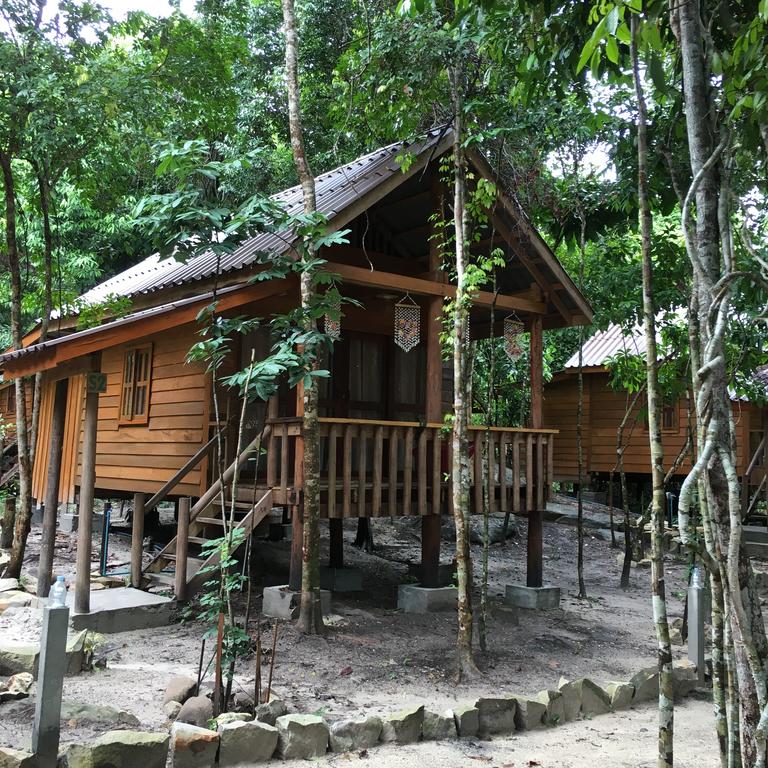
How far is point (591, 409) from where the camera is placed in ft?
71.1

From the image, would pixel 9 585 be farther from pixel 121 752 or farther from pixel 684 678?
pixel 684 678

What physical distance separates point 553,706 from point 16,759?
379 centimetres

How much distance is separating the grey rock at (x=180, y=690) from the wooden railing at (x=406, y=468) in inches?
116

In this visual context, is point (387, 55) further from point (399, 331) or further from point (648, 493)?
point (648, 493)

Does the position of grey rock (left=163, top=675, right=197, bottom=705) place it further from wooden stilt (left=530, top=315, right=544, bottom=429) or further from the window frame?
wooden stilt (left=530, top=315, right=544, bottom=429)

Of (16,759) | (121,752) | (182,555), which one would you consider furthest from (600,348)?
(16,759)

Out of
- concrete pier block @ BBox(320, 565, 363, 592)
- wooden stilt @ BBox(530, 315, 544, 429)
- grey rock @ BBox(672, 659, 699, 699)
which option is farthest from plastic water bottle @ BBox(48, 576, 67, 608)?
wooden stilt @ BBox(530, 315, 544, 429)

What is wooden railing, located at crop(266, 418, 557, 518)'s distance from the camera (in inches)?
341

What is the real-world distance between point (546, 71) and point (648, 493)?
18.3 metres

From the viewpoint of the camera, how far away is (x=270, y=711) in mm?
5238

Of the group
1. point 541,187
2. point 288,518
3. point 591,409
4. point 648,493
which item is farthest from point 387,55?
point 648,493

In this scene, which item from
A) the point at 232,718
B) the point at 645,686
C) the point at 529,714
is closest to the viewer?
the point at 232,718

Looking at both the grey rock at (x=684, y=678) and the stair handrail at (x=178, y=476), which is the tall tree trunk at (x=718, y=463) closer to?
the grey rock at (x=684, y=678)

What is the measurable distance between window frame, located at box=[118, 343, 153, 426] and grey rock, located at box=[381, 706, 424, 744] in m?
7.20
